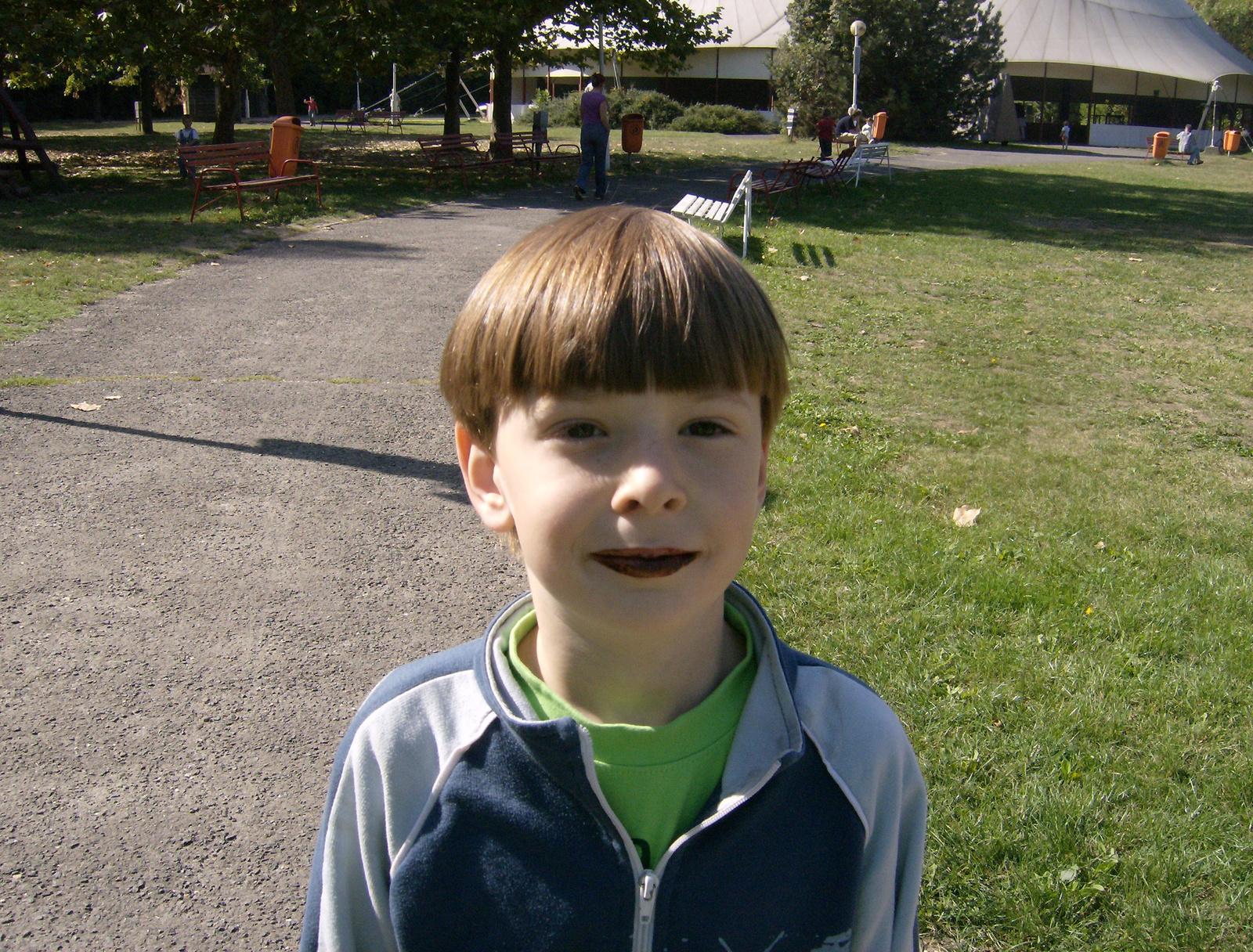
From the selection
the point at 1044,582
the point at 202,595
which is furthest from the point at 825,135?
the point at 202,595

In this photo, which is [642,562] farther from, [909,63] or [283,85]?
[909,63]

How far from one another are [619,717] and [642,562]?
10.7 inches

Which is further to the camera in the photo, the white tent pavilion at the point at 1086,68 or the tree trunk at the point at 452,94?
the white tent pavilion at the point at 1086,68

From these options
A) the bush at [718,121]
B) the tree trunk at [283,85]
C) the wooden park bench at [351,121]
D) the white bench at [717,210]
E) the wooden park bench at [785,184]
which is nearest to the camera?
the white bench at [717,210]

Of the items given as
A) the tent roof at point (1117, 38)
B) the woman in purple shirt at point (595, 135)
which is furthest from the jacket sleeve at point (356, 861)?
the tent roof at point (1117, 38)

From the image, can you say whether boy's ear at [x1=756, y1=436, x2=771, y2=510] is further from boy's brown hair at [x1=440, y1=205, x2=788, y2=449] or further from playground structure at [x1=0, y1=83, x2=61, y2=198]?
playground structure at [x1=0, y1=83, x2=61, y2=198]

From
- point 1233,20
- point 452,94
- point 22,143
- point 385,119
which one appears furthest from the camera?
point 1233,20

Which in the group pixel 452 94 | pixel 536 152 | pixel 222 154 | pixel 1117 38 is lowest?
pixel 222 154

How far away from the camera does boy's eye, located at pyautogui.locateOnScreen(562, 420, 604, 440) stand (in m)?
1.35

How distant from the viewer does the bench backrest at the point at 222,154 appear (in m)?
14.6

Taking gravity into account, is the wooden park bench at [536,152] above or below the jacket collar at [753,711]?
above

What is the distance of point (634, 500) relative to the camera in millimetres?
1262

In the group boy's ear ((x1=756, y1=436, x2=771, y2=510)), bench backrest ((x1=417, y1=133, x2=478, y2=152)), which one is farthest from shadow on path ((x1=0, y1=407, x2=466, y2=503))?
bench backrest ((x1=417, y1=133, x2=478, y2=152))

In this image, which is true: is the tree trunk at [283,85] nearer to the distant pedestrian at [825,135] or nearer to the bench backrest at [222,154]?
the bench backrest at [222,154]
